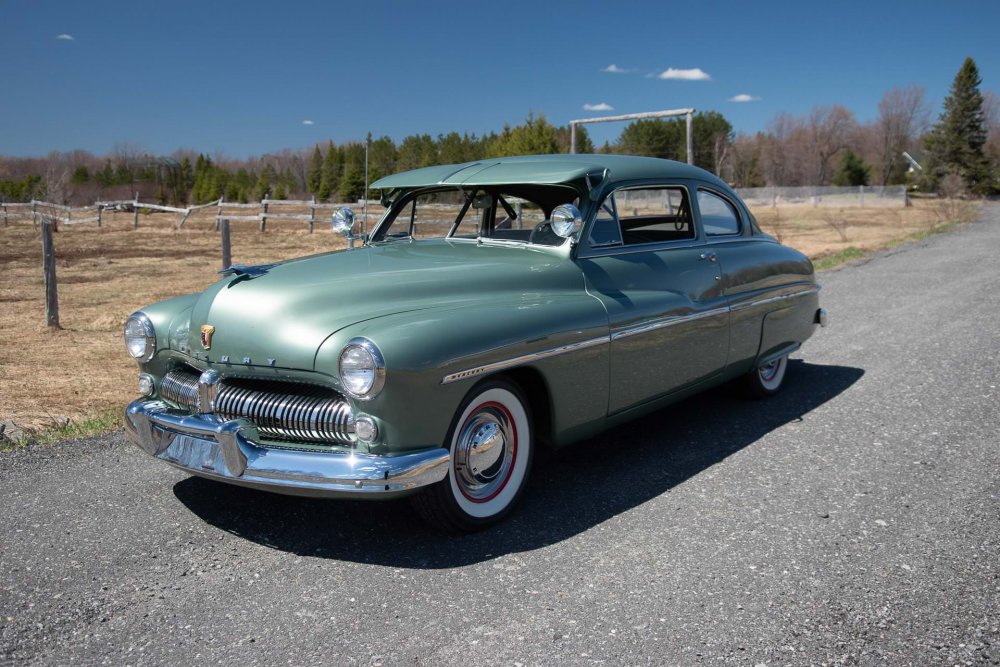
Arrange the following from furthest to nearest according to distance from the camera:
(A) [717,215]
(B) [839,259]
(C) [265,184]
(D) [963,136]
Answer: (C) [265,184] → (D) [963,136] → (B) [839,259] → (A) [717,215]

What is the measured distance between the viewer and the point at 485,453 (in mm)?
3613

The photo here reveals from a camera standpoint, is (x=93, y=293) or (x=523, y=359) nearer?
(x=523, y=359)

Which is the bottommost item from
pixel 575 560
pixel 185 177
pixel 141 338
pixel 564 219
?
pixel 575 560

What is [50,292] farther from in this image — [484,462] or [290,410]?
[484,462]

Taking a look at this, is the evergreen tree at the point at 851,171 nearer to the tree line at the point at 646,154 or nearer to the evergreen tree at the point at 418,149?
the tree line at the point at 646,154

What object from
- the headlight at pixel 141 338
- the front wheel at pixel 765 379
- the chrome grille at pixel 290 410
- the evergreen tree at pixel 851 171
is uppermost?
the evergreen tree at pixel 851 171

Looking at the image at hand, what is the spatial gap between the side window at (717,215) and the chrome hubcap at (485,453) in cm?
219

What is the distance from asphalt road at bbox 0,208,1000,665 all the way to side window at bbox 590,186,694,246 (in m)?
1.22

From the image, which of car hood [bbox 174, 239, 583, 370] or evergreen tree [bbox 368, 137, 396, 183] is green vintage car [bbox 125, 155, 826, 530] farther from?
evergreen tree [bbox 368, 137, 396, 183]

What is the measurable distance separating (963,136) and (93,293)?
63.1 meters

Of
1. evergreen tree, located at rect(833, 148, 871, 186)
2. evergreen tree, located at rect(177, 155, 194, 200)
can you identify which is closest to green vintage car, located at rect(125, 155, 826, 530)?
evergreen tree, located at rect(833, 148, 871, 186)

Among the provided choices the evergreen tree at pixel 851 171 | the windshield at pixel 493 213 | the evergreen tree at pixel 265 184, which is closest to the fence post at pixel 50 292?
the windshield at pixel 493 213

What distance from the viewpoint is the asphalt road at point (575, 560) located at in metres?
2.74

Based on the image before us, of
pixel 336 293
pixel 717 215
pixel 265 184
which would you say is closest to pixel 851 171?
pixel 265 184
